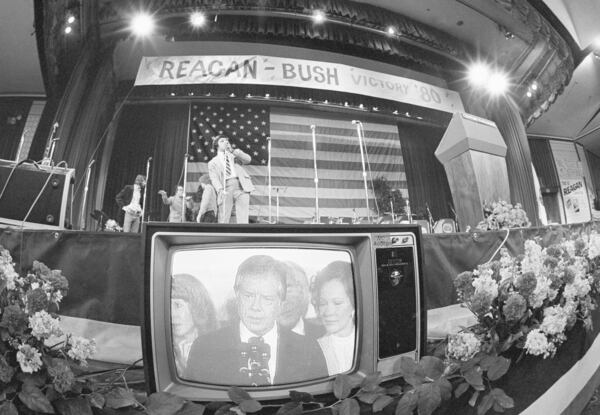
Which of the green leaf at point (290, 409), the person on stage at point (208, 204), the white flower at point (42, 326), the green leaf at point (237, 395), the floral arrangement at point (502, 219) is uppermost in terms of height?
the person on stage at point (208, 204)

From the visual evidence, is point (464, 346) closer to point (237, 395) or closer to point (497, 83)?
point (237, 395)

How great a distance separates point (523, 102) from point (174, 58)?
180 inches

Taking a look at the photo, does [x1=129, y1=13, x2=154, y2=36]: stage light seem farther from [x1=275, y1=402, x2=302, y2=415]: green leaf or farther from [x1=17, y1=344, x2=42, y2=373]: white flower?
[x1=275, y1=402, x2=302, y2=415]: green leaf

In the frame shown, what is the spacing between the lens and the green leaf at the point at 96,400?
0.34 meters

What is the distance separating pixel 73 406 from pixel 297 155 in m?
4.83

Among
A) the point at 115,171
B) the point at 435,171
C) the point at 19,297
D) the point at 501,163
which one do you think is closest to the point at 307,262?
the point at 19,297

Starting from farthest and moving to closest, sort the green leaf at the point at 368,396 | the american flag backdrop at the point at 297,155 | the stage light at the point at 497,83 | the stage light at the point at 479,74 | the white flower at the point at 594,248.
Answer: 1. the american flag backdrop at the point at 297,155
2. the stage light at the point at 479,74
3. the stage light at the point at 497,83
4. the white flower at the point at 594,248
5. the green leaf at the point at 368,396

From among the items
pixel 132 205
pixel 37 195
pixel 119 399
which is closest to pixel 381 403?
pixel 119 399

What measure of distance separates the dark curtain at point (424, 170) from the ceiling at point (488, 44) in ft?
5.97

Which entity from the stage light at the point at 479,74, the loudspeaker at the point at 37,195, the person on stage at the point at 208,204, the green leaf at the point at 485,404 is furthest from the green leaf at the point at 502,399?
the stage light at the point at 479,74

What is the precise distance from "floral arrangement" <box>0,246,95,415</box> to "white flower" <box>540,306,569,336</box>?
743mm

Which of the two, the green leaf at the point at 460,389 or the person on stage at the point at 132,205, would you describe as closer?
the green leaf at the point at 460,389

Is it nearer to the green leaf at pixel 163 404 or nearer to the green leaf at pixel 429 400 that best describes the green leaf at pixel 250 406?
the green leaf at pixel 163 404

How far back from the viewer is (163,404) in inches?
13.6
